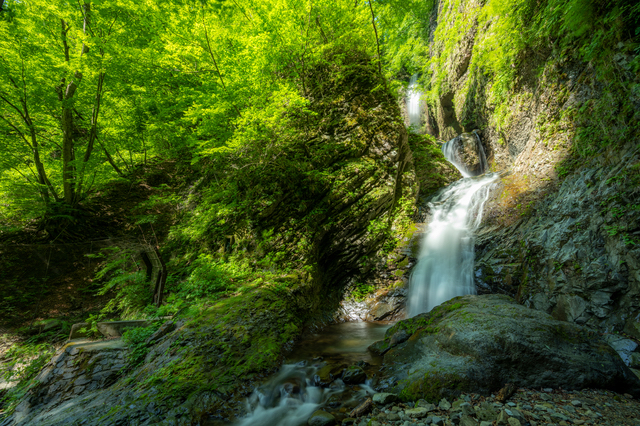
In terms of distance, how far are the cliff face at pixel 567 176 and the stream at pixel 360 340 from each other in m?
0.58

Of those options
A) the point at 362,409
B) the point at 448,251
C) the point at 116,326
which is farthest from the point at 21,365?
the point at 448,251

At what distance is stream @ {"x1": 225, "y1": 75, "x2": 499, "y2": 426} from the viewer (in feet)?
10.5

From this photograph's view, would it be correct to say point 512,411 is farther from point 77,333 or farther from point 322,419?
point 77,333

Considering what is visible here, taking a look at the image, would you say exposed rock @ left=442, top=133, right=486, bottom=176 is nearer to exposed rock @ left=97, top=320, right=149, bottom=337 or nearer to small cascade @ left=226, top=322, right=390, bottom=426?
small cascade @ left=226, top=322, right=390, bottom=426

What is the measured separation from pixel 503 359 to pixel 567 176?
14.9 ft

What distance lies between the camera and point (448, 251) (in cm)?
691

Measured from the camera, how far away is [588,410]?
2.38m

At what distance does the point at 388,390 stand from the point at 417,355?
691mm

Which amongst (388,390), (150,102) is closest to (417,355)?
(388,390)

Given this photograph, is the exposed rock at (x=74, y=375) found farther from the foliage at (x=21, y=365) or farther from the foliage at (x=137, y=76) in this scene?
the foliage at (x=137, y=76)

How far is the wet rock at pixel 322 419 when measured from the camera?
2.77 meters

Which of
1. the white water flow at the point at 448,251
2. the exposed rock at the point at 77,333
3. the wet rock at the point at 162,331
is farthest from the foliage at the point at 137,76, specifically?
the white water flow at the point at 448,251

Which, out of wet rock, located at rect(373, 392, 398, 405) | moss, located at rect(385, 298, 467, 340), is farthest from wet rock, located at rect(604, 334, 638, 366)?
wet rock, located at rect(373, 392, 398, 405)

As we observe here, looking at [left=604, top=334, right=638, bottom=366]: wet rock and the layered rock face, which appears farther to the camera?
the layered rock face
